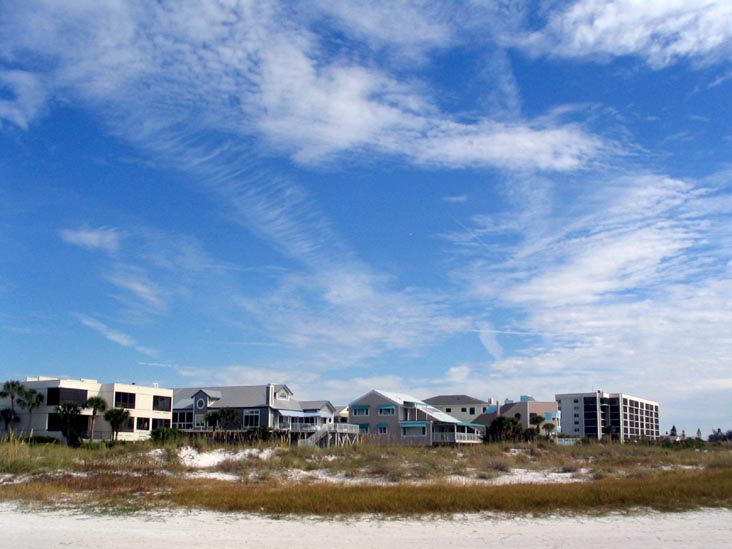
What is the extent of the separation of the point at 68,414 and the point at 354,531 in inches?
1742

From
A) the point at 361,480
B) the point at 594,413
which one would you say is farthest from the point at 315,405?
the point at 594,413

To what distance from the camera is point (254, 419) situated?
2736 inches

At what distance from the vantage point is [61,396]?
56938 mm

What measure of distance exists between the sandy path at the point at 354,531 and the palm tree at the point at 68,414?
37.3 metres

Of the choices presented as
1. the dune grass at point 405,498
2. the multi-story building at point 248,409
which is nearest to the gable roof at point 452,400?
the multi-story building at point 248,409

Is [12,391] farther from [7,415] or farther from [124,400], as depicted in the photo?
[124,400]

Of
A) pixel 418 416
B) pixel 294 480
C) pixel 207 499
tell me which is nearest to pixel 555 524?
pixel 207 499

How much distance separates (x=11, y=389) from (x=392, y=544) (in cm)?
4981

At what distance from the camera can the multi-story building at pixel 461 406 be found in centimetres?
8988

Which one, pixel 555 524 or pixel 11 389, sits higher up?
pixel 11 389

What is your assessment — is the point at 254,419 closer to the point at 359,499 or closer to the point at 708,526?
the point at 359,499

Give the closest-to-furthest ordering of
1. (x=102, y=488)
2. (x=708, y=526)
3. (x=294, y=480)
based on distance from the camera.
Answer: (x=708, y=526)
(x=102, y=488)
(x=294, y=480)

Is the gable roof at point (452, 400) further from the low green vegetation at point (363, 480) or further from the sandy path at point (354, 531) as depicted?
the sandy path at point (354, 531)

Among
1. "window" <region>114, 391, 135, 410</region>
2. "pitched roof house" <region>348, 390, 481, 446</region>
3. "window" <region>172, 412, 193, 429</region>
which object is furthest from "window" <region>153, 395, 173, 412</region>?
"pitched roof house" <region>348, 390, 481, 446</region>
